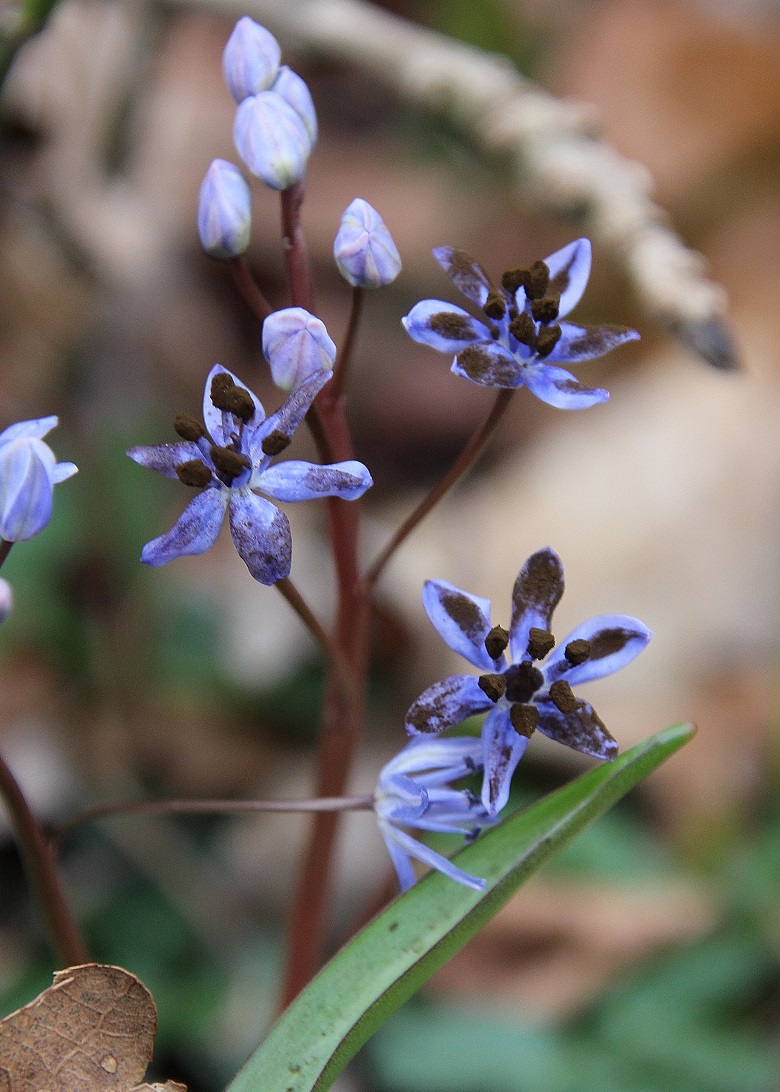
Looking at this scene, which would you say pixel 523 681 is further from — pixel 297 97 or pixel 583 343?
pixel 297 97

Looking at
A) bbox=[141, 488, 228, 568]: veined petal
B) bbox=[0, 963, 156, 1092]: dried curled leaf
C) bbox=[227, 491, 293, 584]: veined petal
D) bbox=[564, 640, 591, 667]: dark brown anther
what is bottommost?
bbox=[0, 963, 156, 1092]: dried curled leaf

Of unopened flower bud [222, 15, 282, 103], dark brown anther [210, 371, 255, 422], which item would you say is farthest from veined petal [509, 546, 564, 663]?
unopened flower bud [222, 15, 282, 103]

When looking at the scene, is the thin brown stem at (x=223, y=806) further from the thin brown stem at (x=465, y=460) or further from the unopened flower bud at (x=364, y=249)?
the unopened flower bud at (x=364, y=249)

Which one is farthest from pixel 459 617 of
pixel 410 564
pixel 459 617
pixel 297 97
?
pixel 410 564

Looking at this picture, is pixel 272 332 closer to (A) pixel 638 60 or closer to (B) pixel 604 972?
(B) pixel 604 972

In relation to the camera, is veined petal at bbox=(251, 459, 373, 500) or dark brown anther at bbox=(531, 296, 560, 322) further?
dark brown anther at bbox=(531, 296, 560, 322)

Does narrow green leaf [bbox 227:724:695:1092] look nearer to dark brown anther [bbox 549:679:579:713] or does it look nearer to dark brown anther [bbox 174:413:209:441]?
dark brown anther [bbox 549:679:579:713]
